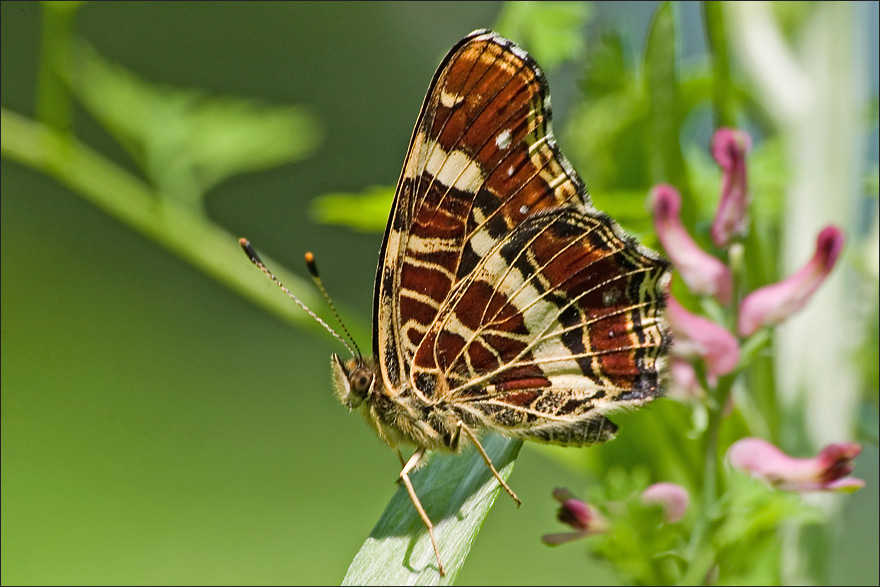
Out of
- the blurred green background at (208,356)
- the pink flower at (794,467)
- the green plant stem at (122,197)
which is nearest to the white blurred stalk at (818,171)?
the pink flower at (794,467)

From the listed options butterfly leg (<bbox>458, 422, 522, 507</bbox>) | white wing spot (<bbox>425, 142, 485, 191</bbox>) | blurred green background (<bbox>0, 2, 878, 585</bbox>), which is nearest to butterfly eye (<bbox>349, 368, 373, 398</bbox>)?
butterfly leg (<bbox>458, 422, 522, 507</bbox>)

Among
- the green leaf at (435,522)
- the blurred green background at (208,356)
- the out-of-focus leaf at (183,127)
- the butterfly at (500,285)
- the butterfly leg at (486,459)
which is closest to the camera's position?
the green leaf at (435,522)

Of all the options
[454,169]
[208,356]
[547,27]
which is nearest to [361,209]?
[454,169]

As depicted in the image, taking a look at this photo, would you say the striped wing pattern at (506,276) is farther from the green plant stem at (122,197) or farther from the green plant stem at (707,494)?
the green plant stem at (122,197)

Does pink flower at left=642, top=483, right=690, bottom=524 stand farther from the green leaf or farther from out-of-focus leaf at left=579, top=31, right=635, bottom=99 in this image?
out-of-focus leaf at left=579, top=31, right=635, bottom=99

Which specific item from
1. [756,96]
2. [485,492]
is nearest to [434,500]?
[485,492]

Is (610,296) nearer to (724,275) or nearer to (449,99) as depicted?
(724,275)

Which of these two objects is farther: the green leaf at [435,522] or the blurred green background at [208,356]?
the blurred green background at [208,356]

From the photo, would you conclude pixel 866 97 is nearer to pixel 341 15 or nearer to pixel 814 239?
pixel 814 239
